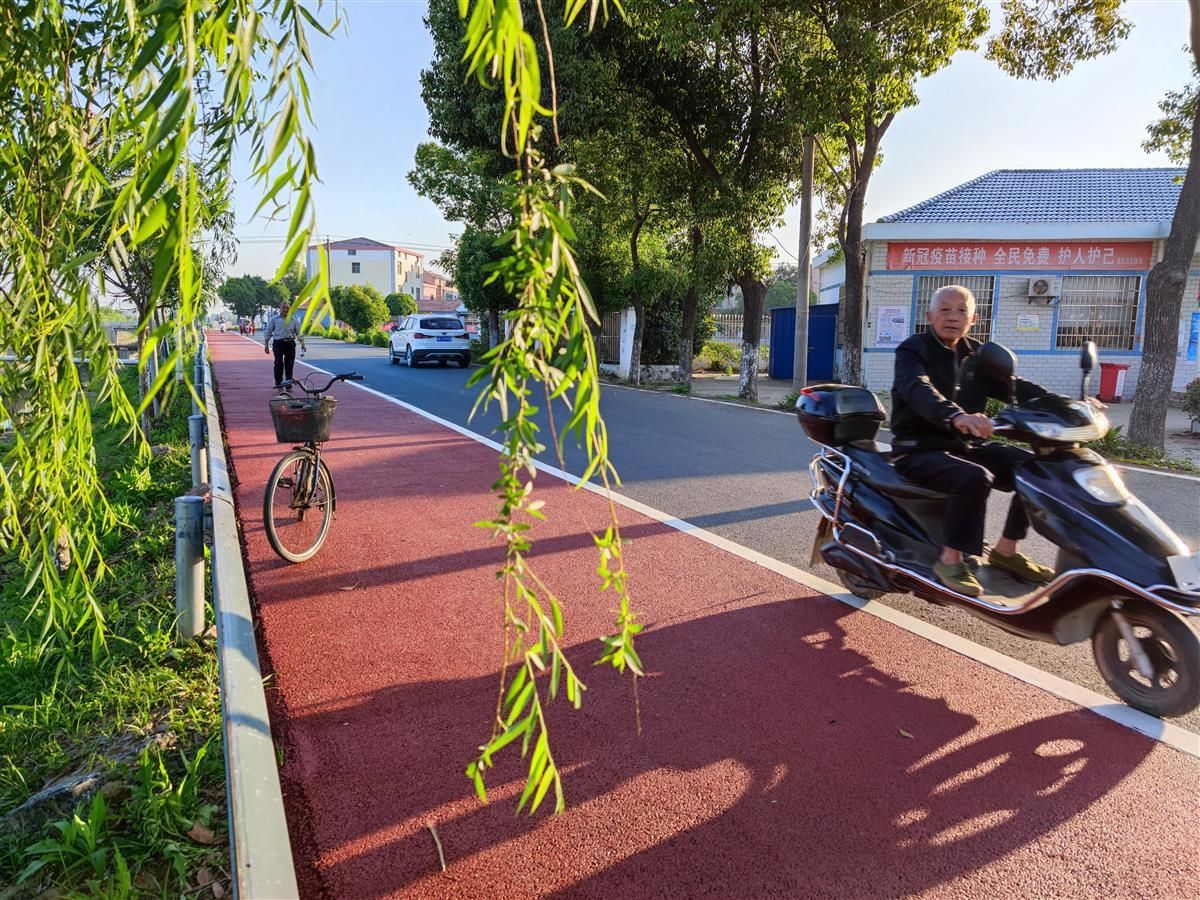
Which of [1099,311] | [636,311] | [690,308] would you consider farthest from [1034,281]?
[636,311]

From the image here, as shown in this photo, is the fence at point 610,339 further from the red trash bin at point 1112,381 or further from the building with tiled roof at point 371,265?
the building with tiled roof at point 371,265

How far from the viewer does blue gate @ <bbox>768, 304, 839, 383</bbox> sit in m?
23.3

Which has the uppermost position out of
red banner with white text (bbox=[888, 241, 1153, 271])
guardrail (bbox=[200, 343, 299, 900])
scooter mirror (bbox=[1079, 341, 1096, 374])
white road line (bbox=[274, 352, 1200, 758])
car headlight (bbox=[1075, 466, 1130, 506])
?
red banner with white text (bbox=[888, 241, 1153, 271])

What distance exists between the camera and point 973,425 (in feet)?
12.7

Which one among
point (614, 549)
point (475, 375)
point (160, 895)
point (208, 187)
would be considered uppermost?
point (208, 187)

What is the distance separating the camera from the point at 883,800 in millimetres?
2928

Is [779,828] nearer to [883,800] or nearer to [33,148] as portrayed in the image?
[883,800]

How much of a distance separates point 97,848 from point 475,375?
2.48 m

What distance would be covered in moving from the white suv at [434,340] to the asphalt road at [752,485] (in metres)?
10.4

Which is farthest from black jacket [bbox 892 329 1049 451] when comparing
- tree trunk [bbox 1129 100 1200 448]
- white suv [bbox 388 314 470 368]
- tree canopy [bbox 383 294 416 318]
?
tree canopy [bbox 383 294 416 318]

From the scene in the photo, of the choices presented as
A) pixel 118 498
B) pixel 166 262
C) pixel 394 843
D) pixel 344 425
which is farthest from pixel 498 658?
pixel 344 425

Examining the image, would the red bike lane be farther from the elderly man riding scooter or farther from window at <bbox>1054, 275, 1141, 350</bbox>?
window at <bbox>1054, 275, 1141, 350</bbox>

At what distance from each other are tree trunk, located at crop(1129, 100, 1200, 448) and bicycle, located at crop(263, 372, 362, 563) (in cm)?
1015

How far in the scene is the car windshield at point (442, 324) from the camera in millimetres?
A: 26016
